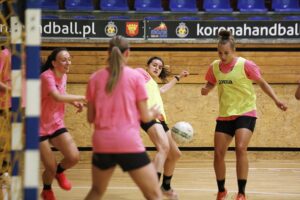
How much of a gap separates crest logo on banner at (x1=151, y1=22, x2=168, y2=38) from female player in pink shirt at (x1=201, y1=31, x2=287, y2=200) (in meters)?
4.51

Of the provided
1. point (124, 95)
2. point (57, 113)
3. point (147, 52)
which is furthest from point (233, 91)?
point (147, 52)

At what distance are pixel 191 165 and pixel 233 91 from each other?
4128 mm

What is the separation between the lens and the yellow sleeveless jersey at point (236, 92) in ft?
24.0

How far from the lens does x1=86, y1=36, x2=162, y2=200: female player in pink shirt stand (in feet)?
15.2

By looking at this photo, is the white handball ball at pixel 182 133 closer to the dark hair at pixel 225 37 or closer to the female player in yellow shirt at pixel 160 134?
the female player in yellow shirt at pixel 160 134

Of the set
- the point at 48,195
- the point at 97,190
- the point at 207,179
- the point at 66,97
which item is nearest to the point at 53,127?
the point at 48,195

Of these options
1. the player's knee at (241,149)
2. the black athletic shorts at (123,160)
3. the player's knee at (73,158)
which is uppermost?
the black athletic shorts at (123,160)

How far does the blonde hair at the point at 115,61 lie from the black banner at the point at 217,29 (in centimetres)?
694

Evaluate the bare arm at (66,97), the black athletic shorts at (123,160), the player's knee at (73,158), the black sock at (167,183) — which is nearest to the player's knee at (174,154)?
the black sock at (167,183)

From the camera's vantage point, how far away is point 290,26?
11.8 metres

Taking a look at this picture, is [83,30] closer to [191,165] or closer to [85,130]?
[85,130]

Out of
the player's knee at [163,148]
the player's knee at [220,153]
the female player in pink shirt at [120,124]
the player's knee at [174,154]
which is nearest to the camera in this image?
the female player in pink shirt at [120,124]

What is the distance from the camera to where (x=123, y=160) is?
183 inches

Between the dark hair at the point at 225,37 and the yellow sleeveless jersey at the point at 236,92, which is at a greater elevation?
the dark hair at the point at 225,37
